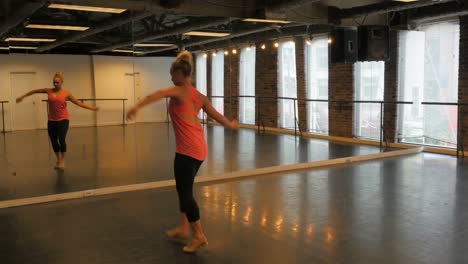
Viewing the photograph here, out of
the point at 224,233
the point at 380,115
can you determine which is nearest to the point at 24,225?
the point at 224,233

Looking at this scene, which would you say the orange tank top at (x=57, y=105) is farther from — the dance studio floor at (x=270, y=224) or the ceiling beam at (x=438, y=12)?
the ceiling beam at (x=438, y=12)

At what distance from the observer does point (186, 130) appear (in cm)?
345

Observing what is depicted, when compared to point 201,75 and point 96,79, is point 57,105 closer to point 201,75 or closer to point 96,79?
point 96,79

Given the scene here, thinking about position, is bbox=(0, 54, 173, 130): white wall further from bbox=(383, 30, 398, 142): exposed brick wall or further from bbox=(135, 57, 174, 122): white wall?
bbox=(383, 30, 398, 142): exposed brick wall

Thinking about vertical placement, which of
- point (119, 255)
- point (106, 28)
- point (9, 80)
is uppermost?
point (106, 28)

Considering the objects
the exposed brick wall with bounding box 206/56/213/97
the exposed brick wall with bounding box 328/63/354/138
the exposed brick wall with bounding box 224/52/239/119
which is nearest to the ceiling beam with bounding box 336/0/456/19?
the exposed brick wall with bounding box 328/63/354/138

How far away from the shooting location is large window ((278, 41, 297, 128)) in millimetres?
11062

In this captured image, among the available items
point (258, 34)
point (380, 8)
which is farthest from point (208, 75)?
point (380, 8)

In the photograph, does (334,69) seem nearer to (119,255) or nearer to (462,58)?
(462,58)

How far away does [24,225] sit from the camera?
4336mm

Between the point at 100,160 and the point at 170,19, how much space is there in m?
2.19

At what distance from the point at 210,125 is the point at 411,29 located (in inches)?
198

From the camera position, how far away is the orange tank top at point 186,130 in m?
3.45

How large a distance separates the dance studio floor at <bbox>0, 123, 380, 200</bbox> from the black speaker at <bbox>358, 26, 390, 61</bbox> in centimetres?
244
